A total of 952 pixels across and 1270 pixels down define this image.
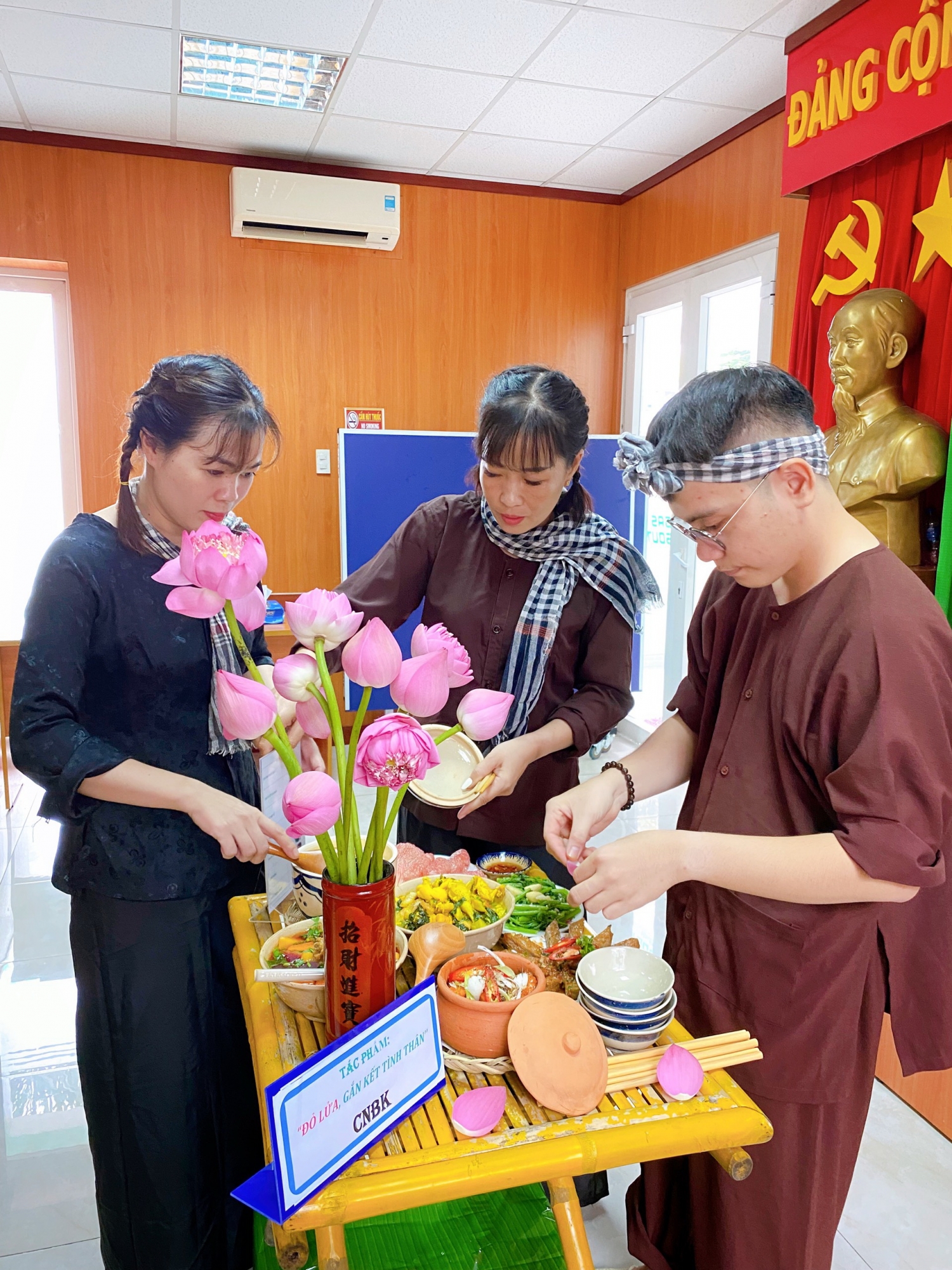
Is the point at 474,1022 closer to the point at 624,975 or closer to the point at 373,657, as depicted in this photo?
the point at 624,975

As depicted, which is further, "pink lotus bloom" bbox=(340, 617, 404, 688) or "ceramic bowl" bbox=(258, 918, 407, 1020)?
"ceramic bowl" bbox=(258, 918, 407, 1020)

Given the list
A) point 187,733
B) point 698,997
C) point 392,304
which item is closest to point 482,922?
point 698,997

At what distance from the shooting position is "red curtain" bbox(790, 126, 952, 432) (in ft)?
8.27

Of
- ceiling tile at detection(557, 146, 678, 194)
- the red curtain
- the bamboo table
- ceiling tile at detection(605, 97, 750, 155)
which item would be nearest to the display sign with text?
the bamboo table

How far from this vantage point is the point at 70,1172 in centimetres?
198

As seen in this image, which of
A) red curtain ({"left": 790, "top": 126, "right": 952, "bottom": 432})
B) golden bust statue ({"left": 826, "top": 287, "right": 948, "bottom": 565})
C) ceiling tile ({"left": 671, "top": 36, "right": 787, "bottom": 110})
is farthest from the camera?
ceiling tile ({"left": 671, "top": 36, "right": 787, "bottom": 110})

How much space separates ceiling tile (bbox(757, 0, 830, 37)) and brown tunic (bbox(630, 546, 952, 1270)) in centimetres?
257

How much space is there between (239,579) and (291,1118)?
1.58ft

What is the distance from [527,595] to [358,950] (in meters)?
0.88

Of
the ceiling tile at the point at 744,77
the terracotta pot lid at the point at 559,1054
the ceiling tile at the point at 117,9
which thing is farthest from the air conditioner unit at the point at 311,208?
the terracotta pot lid at the point at 559,1054

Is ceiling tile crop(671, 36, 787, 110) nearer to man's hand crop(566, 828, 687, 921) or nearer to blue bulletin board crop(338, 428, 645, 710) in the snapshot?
blue bulletin board crop(338, 428, 645, 710)

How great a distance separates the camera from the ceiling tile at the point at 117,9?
9.75 ft

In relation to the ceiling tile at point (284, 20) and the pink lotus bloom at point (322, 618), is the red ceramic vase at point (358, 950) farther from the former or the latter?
the ceiling tile at point (284, 20)

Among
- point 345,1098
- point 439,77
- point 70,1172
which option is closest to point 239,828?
point 345,1098
